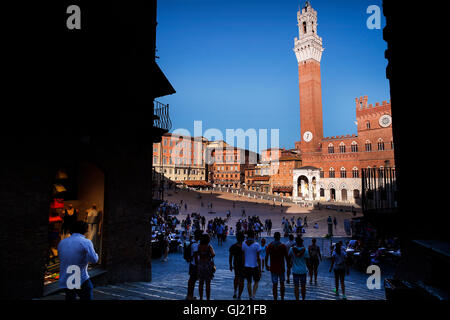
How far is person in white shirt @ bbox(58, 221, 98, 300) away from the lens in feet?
12.2

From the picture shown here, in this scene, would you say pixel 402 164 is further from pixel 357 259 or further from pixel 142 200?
pixel 357 259

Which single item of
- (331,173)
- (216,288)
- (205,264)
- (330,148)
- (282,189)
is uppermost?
(330,148)

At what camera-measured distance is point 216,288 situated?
7.17m

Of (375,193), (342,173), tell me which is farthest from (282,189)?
(375,193)

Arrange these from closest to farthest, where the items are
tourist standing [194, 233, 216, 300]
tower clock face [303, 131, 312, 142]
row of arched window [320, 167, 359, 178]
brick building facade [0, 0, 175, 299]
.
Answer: brick building facade [0, 0, 175, 299] → tourist standing [194, 233, 216, 300] → row of arched window [320, 167, 359, 178] → tower clock face [303, 131, 312, 142]

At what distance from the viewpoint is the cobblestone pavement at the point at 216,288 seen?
19.8ft

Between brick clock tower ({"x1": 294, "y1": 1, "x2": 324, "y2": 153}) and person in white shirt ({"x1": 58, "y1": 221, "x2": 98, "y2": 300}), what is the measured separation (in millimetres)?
58706

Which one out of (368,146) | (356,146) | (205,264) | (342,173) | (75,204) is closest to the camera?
(205,264)

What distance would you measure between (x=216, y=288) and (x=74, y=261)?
14.8 feet

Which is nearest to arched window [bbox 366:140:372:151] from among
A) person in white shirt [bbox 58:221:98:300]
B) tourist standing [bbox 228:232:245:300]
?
tourist standing [bbox 228:232:245:300]

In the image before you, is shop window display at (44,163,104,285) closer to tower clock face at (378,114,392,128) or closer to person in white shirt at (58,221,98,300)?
person in white shirt at (58,221,98,300)

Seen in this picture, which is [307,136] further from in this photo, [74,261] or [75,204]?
[74,261]

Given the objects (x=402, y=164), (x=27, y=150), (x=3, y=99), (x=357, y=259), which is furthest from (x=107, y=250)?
(x=357, y=259)

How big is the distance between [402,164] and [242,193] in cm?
4934
